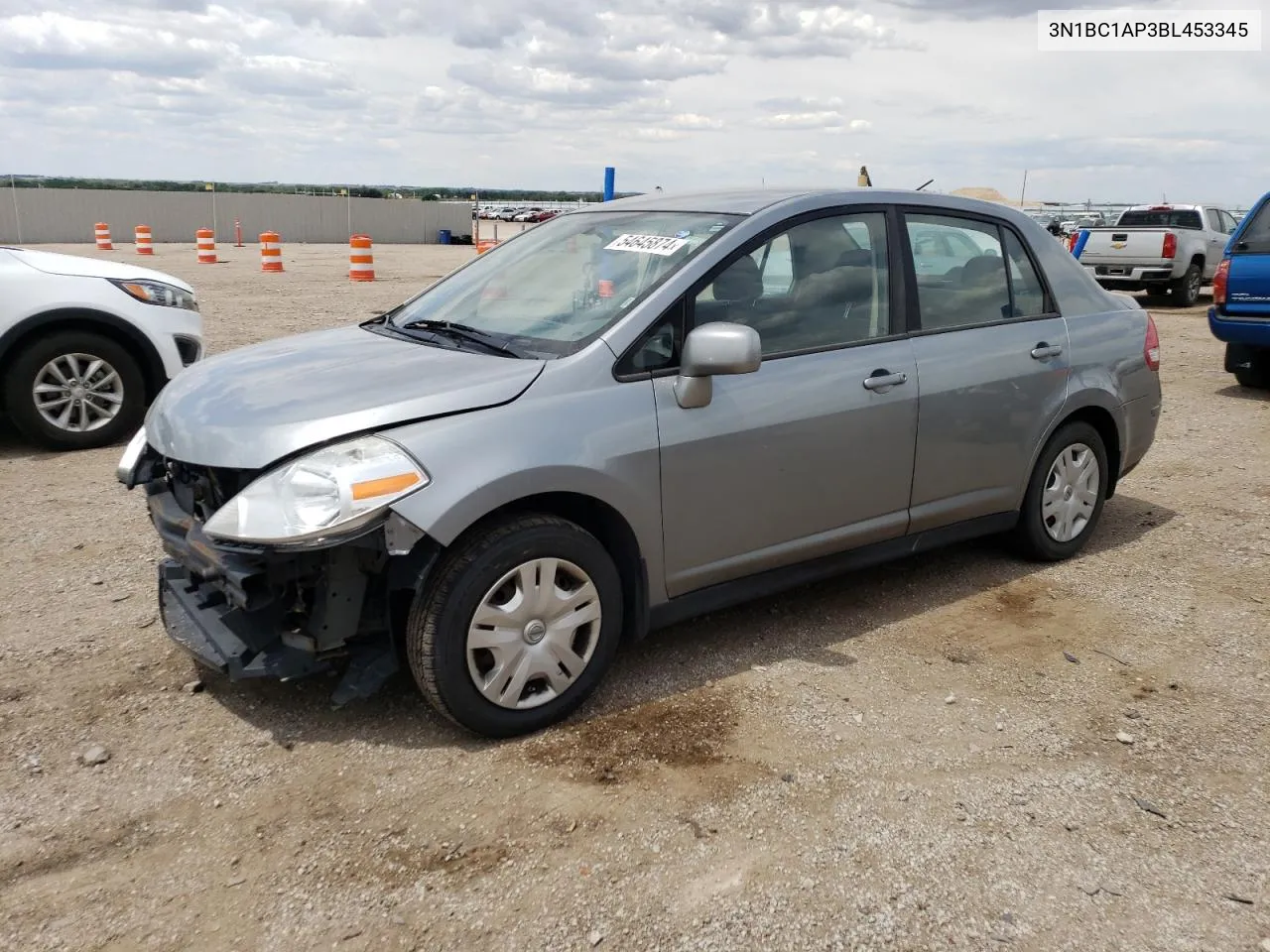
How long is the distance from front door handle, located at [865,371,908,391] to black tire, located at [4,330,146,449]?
5160mm

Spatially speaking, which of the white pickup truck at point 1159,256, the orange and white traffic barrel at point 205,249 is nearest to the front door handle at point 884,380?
the white pickup truck at point 1159,256

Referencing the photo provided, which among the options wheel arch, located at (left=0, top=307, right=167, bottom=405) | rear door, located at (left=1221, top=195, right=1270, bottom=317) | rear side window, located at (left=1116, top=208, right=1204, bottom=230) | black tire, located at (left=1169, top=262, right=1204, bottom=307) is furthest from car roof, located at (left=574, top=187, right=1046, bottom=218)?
rear side window, located at (left=1116, top=208, right=1204, bottom=230)

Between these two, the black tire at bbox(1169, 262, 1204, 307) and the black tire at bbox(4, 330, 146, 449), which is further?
the black tire at bbox(1169, 262, 1204, 307)

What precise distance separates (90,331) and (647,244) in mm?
4714

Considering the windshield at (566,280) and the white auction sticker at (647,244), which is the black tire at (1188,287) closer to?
the windshield at (566,280)

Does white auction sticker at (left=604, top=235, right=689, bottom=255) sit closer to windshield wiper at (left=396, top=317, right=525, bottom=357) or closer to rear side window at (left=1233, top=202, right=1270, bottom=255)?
windshield wiper at (left=396, top=317, right=525, bottom=357)

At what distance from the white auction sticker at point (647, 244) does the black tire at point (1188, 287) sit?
16.3m

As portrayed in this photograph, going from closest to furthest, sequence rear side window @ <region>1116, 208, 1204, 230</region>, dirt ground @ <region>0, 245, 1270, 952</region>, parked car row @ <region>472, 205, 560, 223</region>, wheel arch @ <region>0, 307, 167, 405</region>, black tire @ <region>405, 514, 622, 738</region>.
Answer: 1. dirt ground @ <region>0, 245, 1270, 952</region>
2. black tire @ <region>405, 514, 622, 738</region>
3. wheel arch @ <region>0, 307, 167, 405</region>
4. rear side window @ <region>1116, 208, 1204, 230</region>
5. parked car row @ <region>472, 205, 560, 223</region>

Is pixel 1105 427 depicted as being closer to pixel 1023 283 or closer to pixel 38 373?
pixel 1023 283

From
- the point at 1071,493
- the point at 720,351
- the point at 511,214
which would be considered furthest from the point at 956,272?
the point at 511,214

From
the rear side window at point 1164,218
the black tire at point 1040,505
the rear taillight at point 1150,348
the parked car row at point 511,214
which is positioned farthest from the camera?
the parked car row at point 511,214

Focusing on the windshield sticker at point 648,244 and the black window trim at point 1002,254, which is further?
the black window trim at point 1002,254

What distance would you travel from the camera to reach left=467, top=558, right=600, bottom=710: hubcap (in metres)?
3.24

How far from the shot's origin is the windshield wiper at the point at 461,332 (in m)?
3.67
